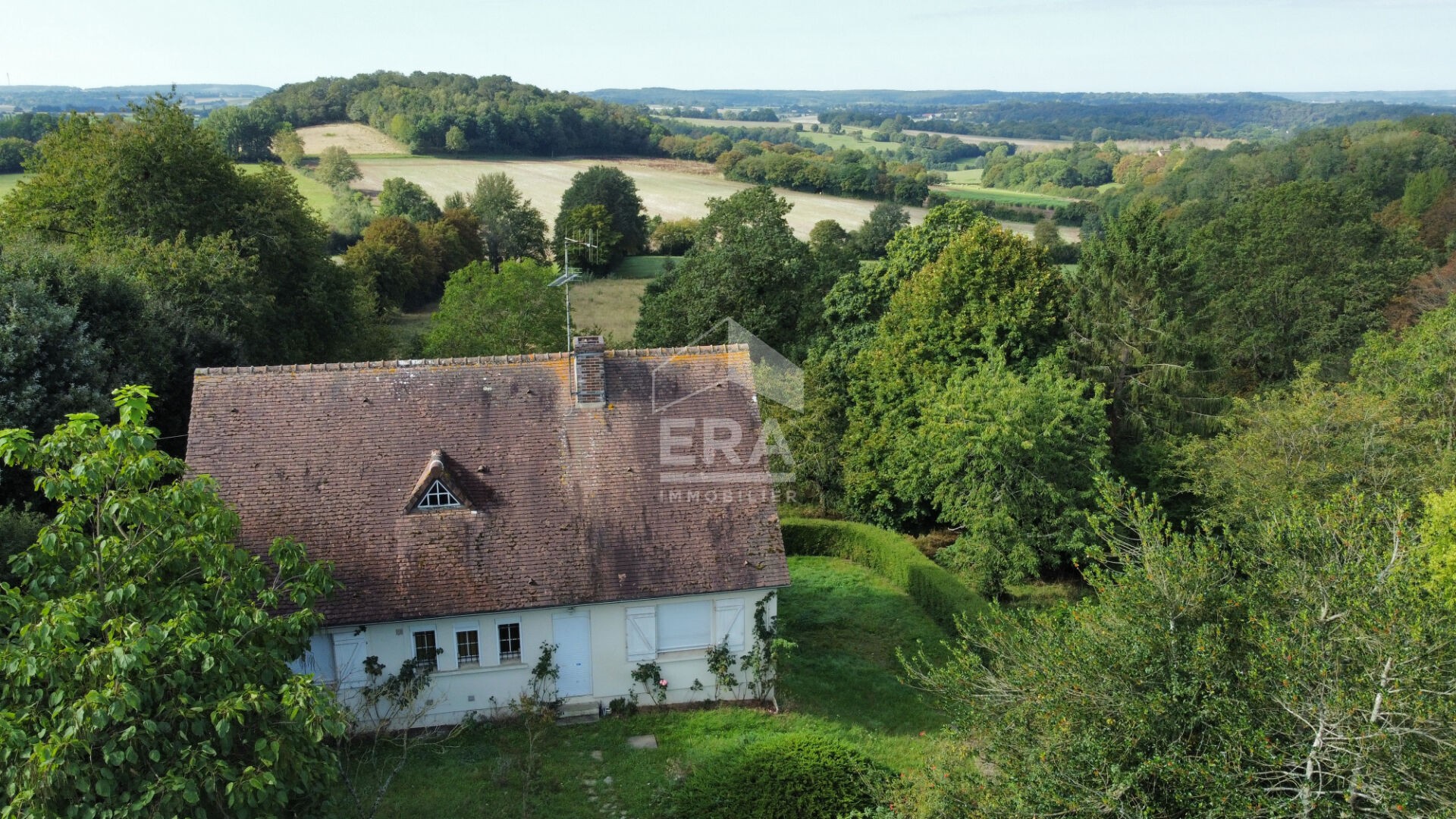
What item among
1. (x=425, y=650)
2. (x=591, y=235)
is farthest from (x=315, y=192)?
(x=425, y=650)

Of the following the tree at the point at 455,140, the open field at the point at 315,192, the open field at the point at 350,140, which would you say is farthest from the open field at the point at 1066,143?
the open field at the point at 315,192

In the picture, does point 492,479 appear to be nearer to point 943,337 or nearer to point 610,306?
point 943,337

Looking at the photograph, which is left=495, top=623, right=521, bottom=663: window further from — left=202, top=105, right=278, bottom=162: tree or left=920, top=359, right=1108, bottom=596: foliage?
left=202, top=105, right=278, bottom=162: tree

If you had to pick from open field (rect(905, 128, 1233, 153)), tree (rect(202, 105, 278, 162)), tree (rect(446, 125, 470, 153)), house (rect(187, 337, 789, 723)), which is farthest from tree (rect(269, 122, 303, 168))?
open field (rect(905, 128, 1233, 153))

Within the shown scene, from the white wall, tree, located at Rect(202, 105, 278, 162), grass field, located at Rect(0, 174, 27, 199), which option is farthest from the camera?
tree, located at Rect(202, 105, 278, 162)

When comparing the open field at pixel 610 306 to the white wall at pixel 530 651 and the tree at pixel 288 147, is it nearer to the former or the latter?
the white wall at pixel 530 651
